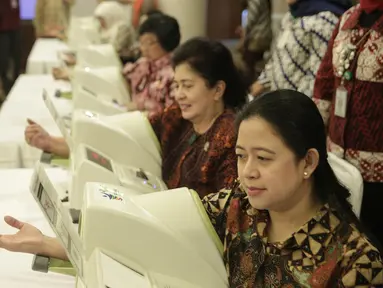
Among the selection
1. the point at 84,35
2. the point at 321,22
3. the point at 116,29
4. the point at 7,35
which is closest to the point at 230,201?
the point at 321,22

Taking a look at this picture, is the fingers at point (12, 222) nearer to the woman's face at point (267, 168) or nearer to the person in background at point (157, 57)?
the woman's face at point (267, 168)

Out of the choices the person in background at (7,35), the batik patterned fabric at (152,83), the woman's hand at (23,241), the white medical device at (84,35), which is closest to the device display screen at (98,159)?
the woman's hand at (23,241)

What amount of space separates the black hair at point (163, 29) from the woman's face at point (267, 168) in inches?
80.9

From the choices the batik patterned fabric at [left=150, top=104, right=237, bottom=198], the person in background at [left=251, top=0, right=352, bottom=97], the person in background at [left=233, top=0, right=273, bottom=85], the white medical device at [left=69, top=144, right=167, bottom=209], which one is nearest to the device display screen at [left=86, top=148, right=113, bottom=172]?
the white medical device at [left=69, top=144, right=167, bottom=209]

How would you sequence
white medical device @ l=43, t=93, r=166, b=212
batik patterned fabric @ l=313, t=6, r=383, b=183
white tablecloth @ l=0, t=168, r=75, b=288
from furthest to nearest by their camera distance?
white medical device @ l=43, t=93, r=166, b=212, batik patterned fabric @ l=313, t=6, r=383, b=183, white tablecloth @ l=0, t=168, r=75, b=288

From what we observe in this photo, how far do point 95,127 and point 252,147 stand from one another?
3.32 feet

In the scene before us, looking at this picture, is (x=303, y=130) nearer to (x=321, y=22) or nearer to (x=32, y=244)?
(x=32, y=244)

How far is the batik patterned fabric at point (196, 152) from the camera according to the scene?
194cm

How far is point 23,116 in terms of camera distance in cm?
327

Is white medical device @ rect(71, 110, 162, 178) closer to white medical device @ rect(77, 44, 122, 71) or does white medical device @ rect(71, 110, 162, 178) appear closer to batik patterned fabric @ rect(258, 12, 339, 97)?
batik patterned fabric @ rect(258, 12, 339, 97)

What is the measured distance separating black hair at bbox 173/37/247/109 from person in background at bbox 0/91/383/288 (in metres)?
0.72

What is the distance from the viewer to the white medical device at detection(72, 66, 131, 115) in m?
3.04

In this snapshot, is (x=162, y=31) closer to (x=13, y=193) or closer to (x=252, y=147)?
(x=13, y=193)

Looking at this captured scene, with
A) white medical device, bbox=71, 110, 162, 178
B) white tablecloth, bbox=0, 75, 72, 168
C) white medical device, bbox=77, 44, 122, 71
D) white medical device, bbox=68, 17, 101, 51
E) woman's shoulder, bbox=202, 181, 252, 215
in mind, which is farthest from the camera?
white medical device, bbox=68, 17, 101, 51
